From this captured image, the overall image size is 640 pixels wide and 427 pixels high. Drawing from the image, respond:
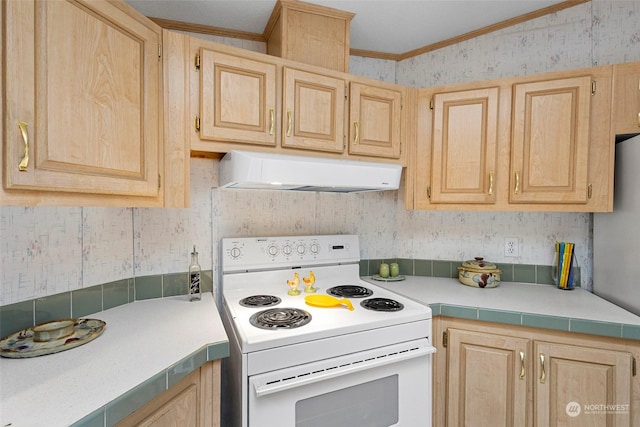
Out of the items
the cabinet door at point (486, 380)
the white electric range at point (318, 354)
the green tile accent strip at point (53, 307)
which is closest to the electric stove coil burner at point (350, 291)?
the white electric range at point (318, 354)

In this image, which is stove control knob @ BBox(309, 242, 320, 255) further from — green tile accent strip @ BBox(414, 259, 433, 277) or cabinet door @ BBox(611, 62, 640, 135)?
cabinet door @ BBox(611, 62, 640, 135)

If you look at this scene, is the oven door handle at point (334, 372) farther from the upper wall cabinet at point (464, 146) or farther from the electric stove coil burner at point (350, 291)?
the upper wall cabinet at point (464, 146)

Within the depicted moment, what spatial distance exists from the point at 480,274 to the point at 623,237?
0.66 m

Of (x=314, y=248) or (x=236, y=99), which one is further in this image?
(x=314, y=248)

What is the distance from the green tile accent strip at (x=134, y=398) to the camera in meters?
0.71

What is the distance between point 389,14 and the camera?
172cm

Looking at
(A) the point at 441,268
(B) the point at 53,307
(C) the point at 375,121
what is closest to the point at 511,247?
(A) the point at 441,268

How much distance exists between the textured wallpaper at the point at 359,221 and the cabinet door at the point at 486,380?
69 cm

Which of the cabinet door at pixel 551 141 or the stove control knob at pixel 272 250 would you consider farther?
the stove control knob at pixel 272 250

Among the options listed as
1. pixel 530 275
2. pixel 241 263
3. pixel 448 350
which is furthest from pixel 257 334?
pixel 530 275

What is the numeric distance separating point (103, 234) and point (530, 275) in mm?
2375

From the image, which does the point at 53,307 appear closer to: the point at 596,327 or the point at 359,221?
the point at 359,221

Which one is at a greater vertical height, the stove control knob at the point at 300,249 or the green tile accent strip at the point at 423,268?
the stove control knob at the point at 300,249

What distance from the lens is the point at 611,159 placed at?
4.83 feet
